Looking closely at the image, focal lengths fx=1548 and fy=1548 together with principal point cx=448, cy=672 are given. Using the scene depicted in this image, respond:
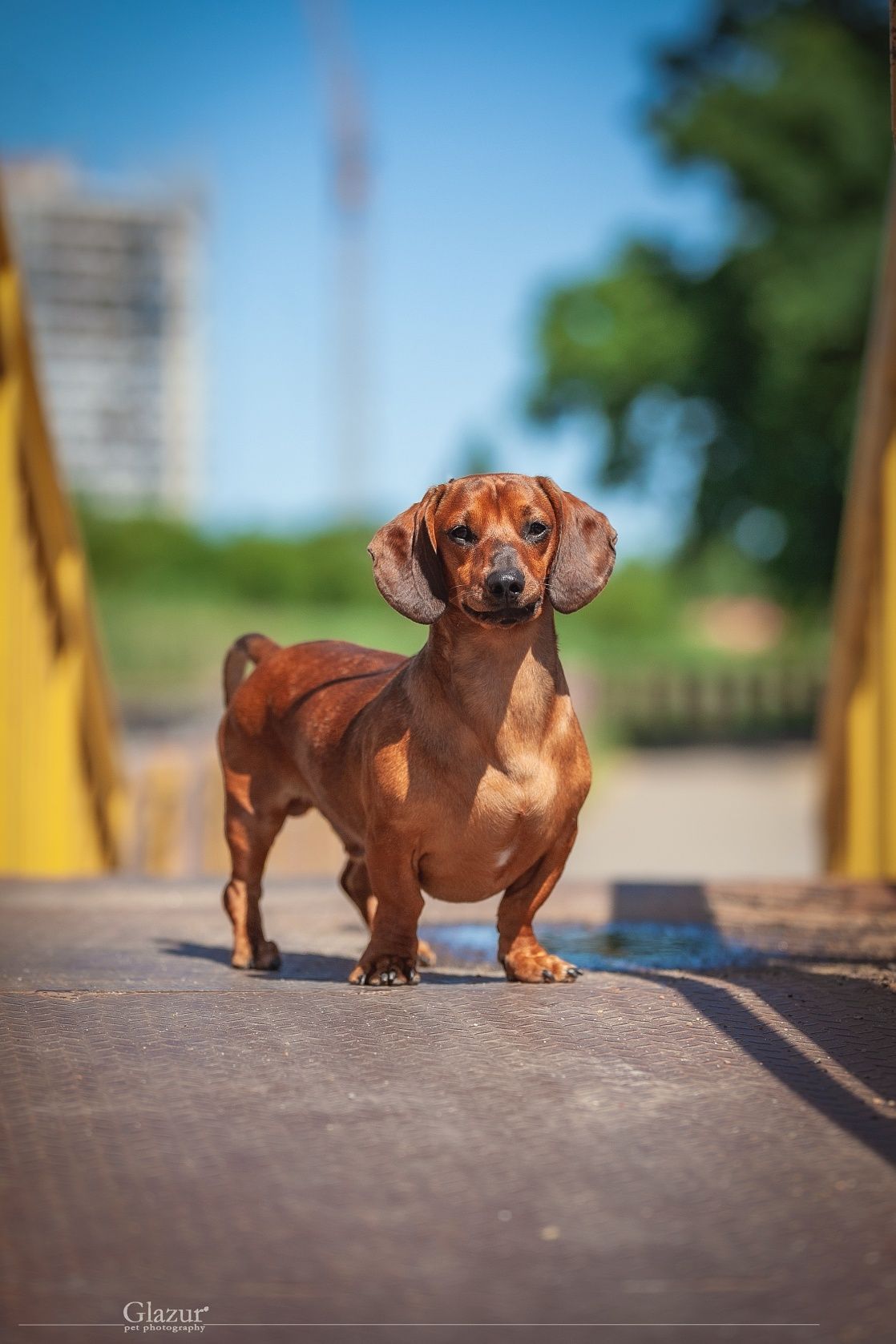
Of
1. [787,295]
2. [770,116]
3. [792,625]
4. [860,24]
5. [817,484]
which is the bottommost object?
[792,625]

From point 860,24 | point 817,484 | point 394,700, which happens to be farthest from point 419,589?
point 860,24

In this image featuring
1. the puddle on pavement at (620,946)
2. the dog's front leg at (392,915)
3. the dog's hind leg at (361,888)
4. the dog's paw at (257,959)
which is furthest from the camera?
the dog's hind leg at (361,888)

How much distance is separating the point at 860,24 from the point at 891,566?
18.6 m

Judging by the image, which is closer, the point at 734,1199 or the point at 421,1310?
the point at 421,1310

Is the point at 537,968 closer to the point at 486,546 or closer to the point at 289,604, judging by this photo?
the point at 486,546

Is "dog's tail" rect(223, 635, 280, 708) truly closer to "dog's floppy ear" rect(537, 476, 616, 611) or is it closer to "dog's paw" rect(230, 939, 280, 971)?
"dog's paw" rect(230, 939, 280, 971)

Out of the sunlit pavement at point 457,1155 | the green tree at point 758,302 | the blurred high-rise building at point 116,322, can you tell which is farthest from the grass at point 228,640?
the blurred high-rise building at point 116,322

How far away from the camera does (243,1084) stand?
2127 millimetres

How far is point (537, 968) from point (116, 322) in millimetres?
72948

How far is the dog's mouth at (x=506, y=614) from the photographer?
2.72 m

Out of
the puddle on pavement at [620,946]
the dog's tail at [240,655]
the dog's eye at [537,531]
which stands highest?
the dog's eye at [537,531]

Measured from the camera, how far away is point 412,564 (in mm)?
2857

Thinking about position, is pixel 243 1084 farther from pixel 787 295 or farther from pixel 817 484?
pixel 817 484

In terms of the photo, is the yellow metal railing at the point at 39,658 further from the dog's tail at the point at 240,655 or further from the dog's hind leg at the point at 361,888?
the dog's hind leg at the point at 361,888
